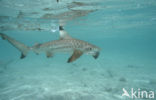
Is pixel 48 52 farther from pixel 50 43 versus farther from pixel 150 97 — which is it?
pixel 150 97

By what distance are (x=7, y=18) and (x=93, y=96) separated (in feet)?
51.0

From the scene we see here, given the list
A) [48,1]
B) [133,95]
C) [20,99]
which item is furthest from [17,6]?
[133,95]

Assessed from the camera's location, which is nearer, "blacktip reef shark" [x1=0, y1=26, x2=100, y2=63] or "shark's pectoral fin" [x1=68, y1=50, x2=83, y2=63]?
A: "shark's pectoral fin" [x1=68, y1=50, x2=83, y2=63]

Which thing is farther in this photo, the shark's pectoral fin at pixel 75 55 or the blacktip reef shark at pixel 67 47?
the blacktip reef shark at pixel 67 47

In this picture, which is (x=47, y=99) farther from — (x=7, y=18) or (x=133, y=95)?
(x=7, y=18)

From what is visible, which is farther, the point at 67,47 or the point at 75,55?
the point at 67,47

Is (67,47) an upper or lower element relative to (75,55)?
upper

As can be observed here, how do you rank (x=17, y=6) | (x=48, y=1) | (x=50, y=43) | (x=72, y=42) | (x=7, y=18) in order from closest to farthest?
(x=72, y=42) < (x=50, y=43) < (x=48, y=1) < (x=17, y=6) < (x=7, y=18)

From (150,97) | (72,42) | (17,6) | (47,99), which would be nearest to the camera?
(72,42)

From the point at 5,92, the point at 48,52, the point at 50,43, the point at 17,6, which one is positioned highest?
the point at 17,6

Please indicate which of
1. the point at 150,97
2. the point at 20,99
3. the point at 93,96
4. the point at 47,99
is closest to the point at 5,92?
the point at 20,99

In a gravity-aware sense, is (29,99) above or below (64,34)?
below

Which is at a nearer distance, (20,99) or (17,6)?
(20,99)

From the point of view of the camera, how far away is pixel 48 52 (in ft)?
22.1
